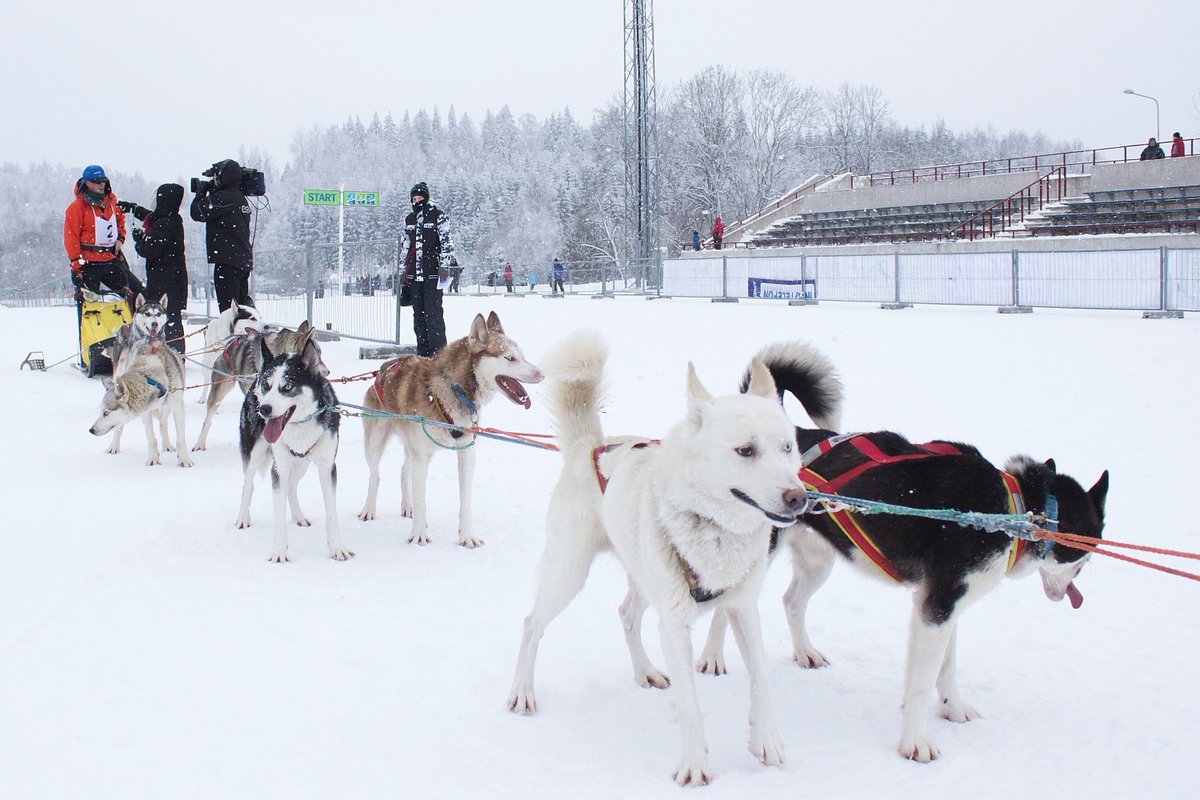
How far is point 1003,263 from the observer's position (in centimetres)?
1534

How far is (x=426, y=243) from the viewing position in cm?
1000

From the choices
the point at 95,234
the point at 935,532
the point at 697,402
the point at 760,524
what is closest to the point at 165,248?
the point at 95,234

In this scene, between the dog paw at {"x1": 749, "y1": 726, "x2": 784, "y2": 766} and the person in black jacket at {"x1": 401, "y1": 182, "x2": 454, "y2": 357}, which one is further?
the person in black jacket at {"x1": 401, "y1": 182, "x2": 454, "y2": 357}

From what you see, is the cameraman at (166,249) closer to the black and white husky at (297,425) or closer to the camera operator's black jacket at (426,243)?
the camera operator's black jacket at (426,243)

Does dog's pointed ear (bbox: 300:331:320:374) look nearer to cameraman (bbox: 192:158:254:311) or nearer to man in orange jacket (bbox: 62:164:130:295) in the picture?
cameraman (bbox: 192:158:254:311)

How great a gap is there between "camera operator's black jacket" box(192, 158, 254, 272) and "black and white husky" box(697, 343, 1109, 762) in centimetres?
846

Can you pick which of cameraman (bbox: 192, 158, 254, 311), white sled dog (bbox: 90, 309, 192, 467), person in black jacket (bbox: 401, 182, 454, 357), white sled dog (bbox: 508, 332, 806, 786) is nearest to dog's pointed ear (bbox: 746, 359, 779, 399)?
white sled dog (bbox: 508, 332, 806, 786)

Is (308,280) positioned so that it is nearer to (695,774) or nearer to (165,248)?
(165,248)

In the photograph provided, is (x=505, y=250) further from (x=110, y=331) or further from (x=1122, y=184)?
(x=110, y=331)

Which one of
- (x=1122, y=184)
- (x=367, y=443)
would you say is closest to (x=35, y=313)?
(x=367, y=443)

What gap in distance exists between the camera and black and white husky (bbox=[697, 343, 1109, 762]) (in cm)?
270

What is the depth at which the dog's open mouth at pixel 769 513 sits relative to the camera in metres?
2.38

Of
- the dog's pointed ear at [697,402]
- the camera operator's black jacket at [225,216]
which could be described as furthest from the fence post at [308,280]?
the dog's pointed ear at [697,402]

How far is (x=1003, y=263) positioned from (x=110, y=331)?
Result: 13.4m
